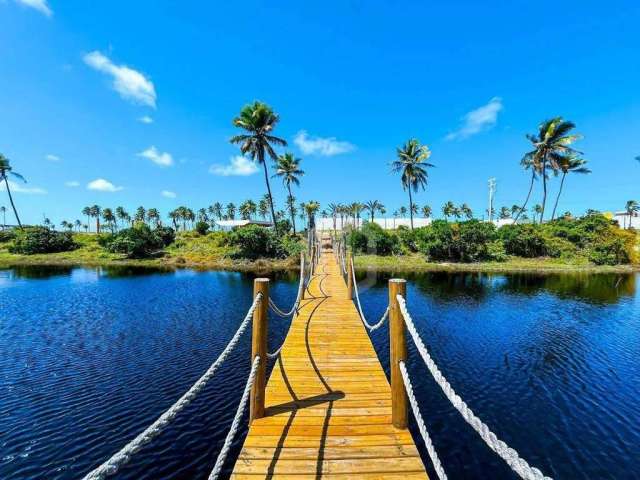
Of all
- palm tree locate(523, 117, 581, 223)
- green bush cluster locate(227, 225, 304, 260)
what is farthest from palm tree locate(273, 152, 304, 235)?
palm tree locate(523, 117, 581, 223)

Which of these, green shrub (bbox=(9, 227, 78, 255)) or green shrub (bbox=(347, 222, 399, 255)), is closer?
green shrub (bbox=(347, 222, 399, 255))

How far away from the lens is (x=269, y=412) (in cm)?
Answer: 383

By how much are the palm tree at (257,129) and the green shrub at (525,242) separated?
28.6 m

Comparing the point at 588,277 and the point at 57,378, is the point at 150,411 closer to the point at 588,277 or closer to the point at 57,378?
the point at 57,378

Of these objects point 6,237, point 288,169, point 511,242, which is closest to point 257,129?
point 288,169

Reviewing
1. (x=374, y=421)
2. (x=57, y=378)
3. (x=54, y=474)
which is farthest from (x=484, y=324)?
(x=57, y=378)

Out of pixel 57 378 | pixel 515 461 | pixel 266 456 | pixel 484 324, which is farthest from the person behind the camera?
pixel 484 324

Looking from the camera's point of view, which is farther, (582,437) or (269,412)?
(582,437)

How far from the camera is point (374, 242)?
34938 millimetres

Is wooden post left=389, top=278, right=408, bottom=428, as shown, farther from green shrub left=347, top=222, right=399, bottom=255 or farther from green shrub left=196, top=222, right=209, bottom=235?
green shrub left=196, top=222, right=209, bottom=235

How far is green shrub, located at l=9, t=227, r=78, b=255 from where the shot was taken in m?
38.6

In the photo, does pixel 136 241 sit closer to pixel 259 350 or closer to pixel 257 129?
pixel 257 129

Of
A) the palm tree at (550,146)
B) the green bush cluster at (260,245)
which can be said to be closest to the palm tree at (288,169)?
the green bush cluster at (260,245)

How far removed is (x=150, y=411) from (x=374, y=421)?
5.45 meters
